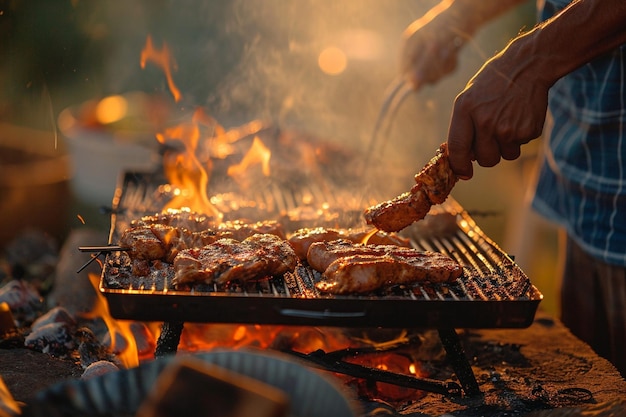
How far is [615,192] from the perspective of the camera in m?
4.26

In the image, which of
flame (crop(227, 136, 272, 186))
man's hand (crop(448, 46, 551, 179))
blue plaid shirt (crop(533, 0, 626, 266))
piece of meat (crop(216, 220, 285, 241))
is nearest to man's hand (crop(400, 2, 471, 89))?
blue plaid shirt (crop(533, 0, 626, 266))

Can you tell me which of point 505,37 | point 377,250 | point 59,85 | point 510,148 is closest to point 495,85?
point 510,148

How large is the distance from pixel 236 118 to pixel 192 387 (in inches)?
274

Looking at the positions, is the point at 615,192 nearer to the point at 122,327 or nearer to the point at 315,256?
the point at 315,256

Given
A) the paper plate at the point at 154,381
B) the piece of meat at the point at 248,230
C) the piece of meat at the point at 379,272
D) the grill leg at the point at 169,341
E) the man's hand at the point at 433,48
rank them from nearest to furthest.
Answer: the paper plate at the point at 154,381 < the piece of meat at the point at 379,272 < the grill leg at the point at 169,341 < the piece of meat at the point at 248,230 < the man's hand at the point at 433,48

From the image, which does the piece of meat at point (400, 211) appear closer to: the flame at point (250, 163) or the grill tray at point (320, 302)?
the grill tray at point (320, 302)

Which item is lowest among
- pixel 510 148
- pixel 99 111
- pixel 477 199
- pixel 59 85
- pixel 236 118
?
pixel 510 148

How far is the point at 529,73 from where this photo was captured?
3291 mm

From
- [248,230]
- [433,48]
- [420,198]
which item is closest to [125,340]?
[248,230]

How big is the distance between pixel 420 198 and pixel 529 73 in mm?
893

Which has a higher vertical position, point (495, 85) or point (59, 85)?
point (59, 85)

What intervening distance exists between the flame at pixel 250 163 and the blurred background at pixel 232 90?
1.33 meters

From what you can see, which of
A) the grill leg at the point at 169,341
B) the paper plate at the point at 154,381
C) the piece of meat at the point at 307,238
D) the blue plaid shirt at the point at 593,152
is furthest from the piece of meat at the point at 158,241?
the blue plaid shirt at the point at 593,152

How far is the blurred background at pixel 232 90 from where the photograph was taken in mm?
7574
